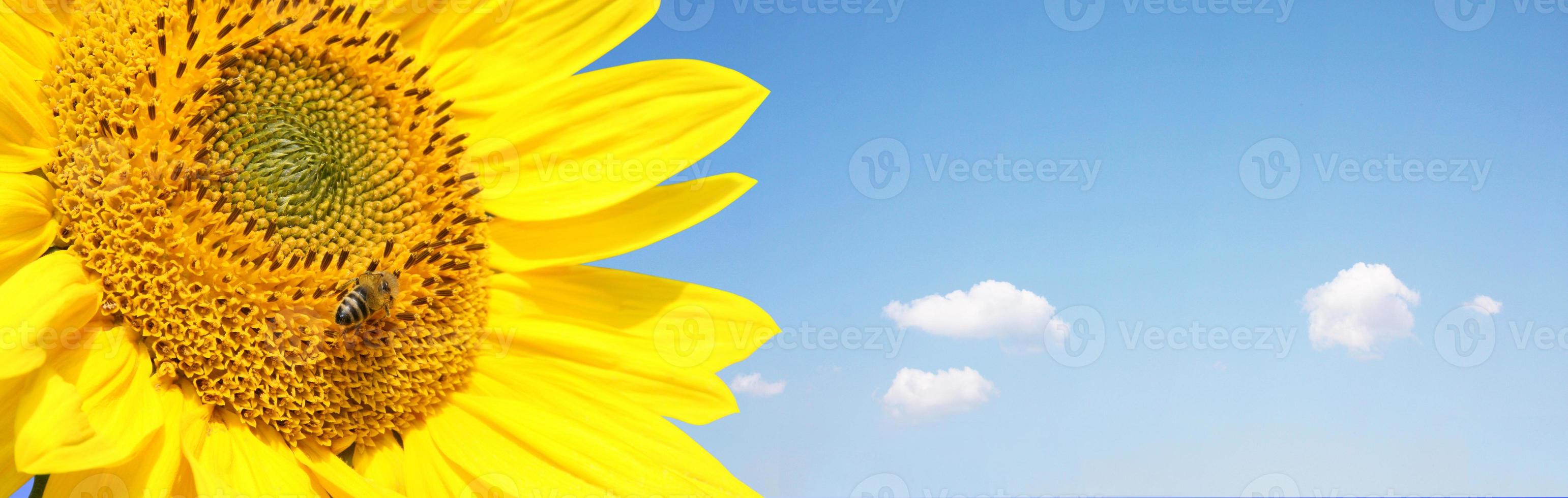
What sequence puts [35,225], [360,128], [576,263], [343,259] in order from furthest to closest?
[576,263] → [360,128] → [343,259] → [35,225]

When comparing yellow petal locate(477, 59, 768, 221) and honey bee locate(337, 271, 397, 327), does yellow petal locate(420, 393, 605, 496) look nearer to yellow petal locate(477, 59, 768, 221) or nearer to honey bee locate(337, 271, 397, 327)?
honey bee locate(337, 271, 397, 327)

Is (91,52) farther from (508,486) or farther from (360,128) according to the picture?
(508,486)

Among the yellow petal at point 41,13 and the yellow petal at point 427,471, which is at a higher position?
the yellow petal at point 41,13

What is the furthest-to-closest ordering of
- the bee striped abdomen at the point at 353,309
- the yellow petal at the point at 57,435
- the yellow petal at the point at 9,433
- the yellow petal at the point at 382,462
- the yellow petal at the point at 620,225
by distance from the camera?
the yellow petal at the point at 620,225 → the yellow petal at the point at 382,462 → the bee striped abdomen at the point at 353,309 → the yellow petal at the point at 9,433 → the yellow petal at the point at 57,435

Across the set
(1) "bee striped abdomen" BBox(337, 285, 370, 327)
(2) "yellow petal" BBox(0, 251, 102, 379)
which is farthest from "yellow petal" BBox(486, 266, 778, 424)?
(2) "yellow petal" BBox(0, 251, 102, 379)

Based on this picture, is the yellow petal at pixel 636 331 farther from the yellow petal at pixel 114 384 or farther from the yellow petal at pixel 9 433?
the yellow petal at pixel 9 433

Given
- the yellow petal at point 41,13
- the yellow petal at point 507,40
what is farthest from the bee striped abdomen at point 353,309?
the yellow petal at point 41,13

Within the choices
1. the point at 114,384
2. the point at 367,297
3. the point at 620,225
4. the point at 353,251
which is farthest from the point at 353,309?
the point at 620,225

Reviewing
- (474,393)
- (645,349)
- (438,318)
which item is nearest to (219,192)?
(438,318)
